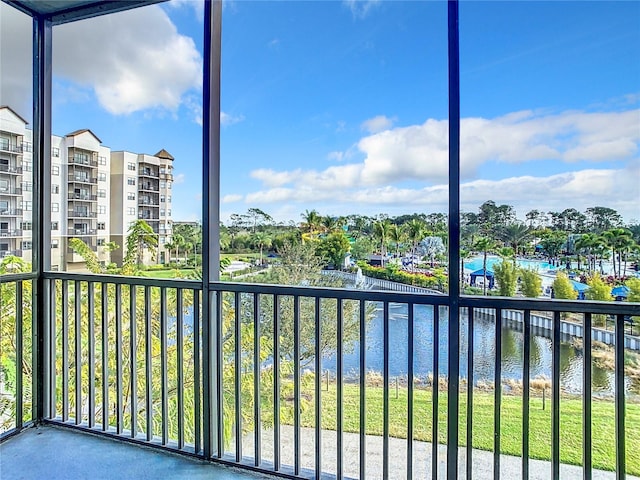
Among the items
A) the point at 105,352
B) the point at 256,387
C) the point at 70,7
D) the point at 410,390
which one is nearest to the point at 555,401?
the point at 410,390

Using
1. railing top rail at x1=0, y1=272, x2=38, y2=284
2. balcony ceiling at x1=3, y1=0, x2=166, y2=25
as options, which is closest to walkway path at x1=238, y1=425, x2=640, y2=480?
railing top rail at x1=0, y1=272, x2=38, y2=284

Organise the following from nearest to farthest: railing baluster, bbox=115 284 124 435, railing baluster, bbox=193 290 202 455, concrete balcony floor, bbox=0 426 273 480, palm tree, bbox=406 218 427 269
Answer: palm tree, bbox=406 218 427 269 → concrete balcony floor, bbox=0 426 273 480 → railing baluster, bbox=193 290 202 455 → railing baluster, bbox=115 284 124 435

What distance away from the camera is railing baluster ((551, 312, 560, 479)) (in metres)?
1.58

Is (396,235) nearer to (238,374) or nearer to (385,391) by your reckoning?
(385,391)

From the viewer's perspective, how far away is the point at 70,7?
2371mm

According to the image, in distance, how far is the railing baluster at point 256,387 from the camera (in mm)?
1994

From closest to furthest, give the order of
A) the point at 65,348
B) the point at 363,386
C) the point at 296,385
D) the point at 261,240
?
the point at 363,386
the point at 296,385
the point at 261,240
the point at 65,348

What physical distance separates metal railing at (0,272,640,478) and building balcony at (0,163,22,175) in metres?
0.64

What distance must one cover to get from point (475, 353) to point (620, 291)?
602 millimetres

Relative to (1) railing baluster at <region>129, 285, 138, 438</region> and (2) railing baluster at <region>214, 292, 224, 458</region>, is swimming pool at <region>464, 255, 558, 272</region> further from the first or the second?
(1) railing baluster at <region>129, 285, 138, 438</region>

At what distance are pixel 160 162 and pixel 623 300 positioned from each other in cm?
237

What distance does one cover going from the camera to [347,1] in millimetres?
2055

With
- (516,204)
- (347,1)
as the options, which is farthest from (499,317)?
(347,1)

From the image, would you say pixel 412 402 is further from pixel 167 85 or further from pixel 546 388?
pixel 167 85
